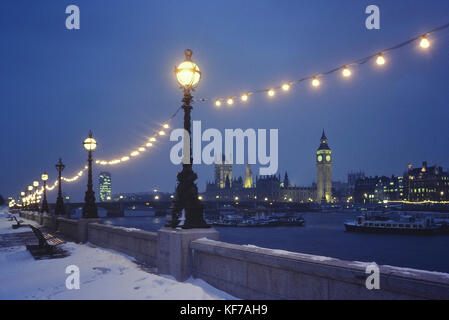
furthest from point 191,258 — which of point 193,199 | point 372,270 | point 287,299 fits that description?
point 372,270

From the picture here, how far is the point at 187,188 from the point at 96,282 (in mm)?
2976

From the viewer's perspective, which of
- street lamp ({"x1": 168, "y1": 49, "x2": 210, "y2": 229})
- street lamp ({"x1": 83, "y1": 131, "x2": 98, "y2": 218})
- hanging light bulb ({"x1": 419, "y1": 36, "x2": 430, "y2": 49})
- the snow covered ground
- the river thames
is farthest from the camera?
the river thames

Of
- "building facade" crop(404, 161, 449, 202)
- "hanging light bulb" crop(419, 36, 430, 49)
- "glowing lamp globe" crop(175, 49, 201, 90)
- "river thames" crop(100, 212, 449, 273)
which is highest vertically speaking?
"hanging light bulb" crop(419, 36, 430, 49)

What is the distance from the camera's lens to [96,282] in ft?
29.2

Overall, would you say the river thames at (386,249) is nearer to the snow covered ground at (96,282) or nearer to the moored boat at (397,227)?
the moored boat at (397,227)

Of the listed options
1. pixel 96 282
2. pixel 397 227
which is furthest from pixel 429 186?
pixel 96 282

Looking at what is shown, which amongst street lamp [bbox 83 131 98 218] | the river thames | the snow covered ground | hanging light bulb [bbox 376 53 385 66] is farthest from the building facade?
the snow covered ground

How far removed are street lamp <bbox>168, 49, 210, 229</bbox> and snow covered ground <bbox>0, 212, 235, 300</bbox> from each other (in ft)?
4.60

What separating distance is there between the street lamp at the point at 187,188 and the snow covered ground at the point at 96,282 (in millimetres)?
1403

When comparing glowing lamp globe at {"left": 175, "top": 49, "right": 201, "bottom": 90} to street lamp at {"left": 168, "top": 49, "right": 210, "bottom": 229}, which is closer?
street lamp at {"left": 168, "top": 49, "right": 210, "bottom": 229}

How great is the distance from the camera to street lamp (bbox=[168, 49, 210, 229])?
9344 millimetres

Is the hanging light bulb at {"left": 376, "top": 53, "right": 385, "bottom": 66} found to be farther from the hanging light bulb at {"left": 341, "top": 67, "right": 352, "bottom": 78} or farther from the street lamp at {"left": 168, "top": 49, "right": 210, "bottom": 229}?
the street lamp at {"left": 168, "top": 49, "right": 210, "bottom": 229}

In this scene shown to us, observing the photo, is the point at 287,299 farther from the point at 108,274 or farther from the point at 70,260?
the point at 70,260
